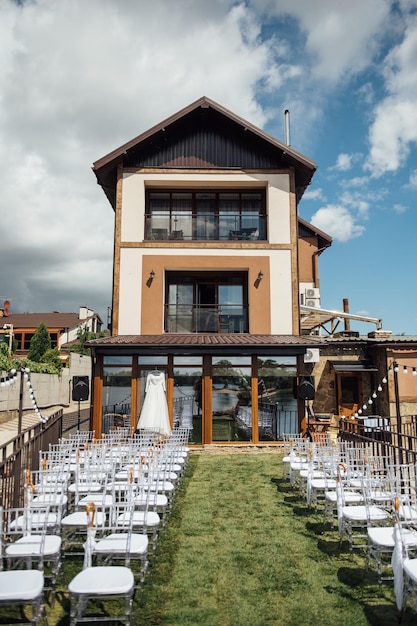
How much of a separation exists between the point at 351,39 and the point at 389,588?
1124 centimetres

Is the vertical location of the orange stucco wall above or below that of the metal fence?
above

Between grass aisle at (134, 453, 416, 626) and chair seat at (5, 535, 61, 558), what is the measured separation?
3.61 feet

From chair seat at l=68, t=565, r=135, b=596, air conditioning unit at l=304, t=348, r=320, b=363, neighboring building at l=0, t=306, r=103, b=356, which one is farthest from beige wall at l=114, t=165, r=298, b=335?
neighboring building at l=0, t=306, r=103, b=356

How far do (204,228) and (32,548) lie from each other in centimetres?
1366

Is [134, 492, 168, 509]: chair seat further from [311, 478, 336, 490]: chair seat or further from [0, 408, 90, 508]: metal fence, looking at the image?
[311, 478, 336, 490]: chair seat

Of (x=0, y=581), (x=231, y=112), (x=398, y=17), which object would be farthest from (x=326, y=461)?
(x=231, y=112)

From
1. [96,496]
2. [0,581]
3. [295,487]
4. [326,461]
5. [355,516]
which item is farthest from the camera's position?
[295,487]

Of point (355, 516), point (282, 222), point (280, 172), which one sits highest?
point (280, 172)

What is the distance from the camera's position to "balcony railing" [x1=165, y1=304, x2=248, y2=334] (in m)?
16.5

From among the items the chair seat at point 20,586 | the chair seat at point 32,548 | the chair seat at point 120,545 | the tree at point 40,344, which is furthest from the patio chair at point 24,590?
the tree at point 40,344

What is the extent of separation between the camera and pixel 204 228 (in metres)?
17.1

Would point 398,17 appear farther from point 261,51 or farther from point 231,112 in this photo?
point 231,112

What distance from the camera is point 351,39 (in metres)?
10.9

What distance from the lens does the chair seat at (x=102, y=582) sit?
12.6 ft
